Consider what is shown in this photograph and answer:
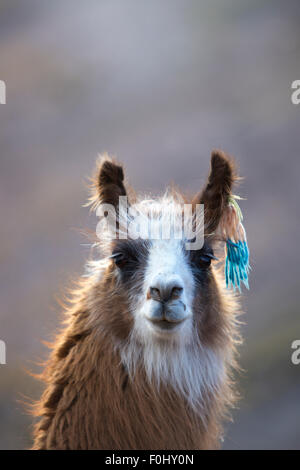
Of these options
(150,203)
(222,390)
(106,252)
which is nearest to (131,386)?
(222,390)

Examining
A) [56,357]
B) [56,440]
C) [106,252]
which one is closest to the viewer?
[56,440]

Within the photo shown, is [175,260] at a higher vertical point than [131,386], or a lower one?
higher

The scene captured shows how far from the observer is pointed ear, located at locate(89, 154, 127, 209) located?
9.02ft

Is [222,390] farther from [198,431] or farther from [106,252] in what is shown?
[106,252]

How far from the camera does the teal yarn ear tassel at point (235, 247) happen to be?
278 centimetres

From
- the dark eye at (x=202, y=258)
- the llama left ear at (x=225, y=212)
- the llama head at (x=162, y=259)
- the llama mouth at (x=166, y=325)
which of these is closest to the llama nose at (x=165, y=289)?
the llama head at (x=162, y=259)

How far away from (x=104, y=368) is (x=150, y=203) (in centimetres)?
83

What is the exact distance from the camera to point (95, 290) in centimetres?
269

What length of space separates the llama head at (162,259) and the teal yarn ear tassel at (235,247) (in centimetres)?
5

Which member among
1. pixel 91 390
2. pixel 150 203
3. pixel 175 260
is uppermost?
pixel 150 203

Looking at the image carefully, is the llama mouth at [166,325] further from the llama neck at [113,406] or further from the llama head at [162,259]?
the llama neck at [113,406]

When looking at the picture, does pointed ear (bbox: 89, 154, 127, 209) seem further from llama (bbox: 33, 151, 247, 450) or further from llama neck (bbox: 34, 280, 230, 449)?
llama neck (bbox: 34, 280, 230, 449)

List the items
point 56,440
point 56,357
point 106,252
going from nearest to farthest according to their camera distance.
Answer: point 56,440, point 56,357, point 106,252

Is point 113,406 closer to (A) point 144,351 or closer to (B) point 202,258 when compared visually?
(A) point 144,351
